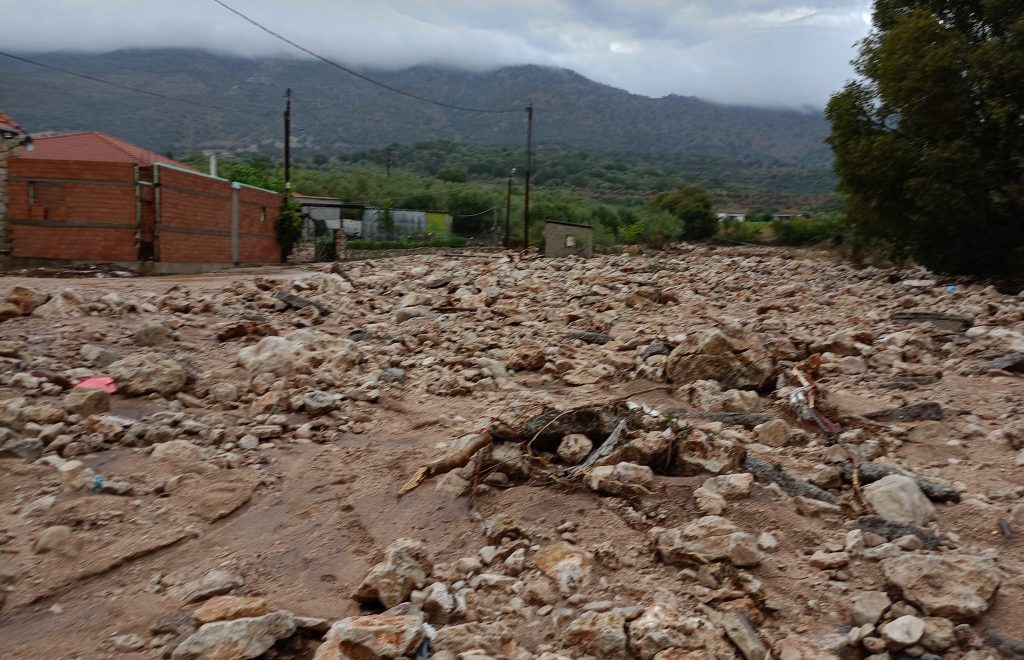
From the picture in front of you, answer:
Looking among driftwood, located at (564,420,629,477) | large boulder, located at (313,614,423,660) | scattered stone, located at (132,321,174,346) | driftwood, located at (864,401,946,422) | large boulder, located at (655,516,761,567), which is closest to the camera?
large boulder, located at (313,614,423,660)

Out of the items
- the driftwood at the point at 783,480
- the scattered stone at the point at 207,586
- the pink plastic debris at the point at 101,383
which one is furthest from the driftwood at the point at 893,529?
the pink plastic debris at the point at 101,383

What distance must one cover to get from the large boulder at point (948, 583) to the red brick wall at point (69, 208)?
16101 mm

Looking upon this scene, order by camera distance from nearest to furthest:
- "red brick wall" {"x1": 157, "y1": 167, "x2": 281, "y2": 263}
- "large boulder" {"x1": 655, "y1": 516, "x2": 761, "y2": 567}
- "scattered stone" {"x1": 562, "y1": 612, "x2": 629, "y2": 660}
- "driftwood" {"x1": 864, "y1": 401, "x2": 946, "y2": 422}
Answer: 1. "scattered stone" {"x1": 562, "y1": 612, "x2": 629, "y2": 660}
2. "large boulder" {"x1": 655, "y1": 516, "x2": 761, "y2": 567}
3. "driftwood" {"x1": 864, "y1": 401, "x2": 946, "y2": 422}
4. "red brick wall" {"x1": 157, "y1": 167, "x2": 281, "y2": 263}

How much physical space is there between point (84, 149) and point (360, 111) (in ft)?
365

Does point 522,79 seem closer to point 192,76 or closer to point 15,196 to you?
point 192,76

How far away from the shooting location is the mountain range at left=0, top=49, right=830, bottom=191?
78.1 metres

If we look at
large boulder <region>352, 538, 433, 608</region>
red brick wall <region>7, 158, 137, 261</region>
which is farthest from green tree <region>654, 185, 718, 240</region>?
large boulder <region>352, 538, 433, 608</region>

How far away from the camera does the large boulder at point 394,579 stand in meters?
2.78

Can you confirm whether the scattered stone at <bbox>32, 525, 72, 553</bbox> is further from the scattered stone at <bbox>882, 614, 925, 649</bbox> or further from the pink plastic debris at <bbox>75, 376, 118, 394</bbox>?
the scattered stone at <bbox>882, 614, 925, 649</bbox>

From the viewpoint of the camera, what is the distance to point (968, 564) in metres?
2.62

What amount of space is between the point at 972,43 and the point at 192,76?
135900 millimetres

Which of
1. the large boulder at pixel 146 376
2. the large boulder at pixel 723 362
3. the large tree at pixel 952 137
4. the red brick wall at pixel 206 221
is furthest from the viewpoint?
the red brick wall at pixel 206 221

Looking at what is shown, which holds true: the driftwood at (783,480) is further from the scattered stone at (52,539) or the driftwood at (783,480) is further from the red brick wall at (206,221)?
the red brick wall at (206,221)

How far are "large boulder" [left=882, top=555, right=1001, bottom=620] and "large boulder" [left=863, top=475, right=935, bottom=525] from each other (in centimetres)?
62
